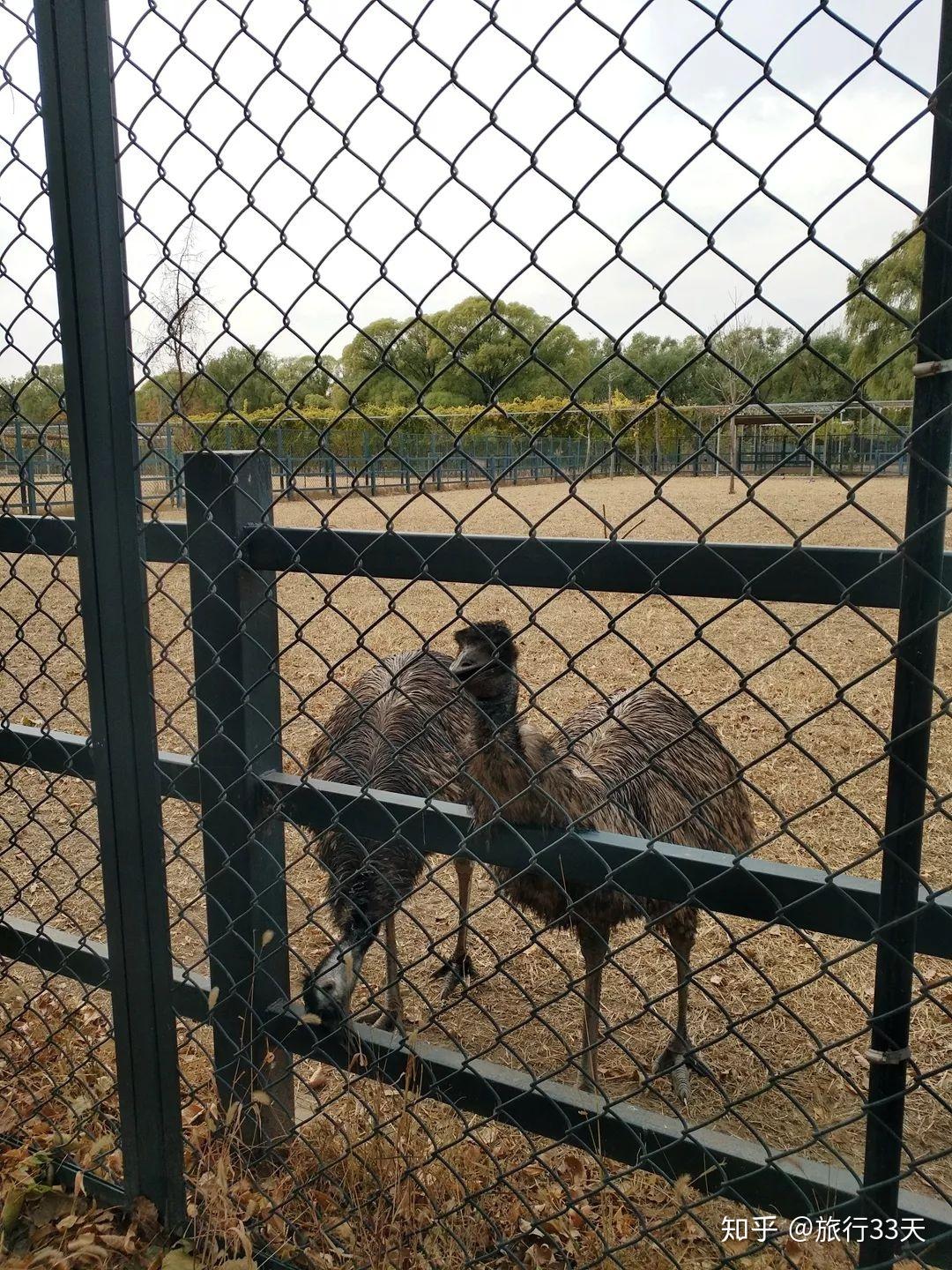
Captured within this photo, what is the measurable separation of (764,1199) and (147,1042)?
Answer: 56.7 inches

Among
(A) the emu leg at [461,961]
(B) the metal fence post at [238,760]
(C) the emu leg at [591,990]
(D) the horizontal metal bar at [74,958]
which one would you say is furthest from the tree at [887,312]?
(A) the emu leg at [461,961]

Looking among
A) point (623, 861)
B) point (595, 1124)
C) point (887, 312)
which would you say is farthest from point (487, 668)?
point (887, 312)

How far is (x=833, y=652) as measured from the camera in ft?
30.2

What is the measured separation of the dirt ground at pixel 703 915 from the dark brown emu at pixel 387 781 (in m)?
0.19

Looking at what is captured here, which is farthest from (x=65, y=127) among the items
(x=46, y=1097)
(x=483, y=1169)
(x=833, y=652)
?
(x=833, y=652)

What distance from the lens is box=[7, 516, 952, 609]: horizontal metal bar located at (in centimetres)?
156

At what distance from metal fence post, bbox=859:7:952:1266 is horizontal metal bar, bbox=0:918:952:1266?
19cm

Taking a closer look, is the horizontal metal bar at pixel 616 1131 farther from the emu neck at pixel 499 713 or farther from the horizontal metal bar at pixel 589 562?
the horizontal metal bar at pixel 589 562

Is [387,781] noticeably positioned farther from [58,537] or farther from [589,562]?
[589,562]

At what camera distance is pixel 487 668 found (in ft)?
8.41

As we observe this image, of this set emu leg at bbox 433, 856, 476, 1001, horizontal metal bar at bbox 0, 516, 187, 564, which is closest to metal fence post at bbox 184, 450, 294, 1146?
horizontal metal bar at bbox 0, 516, 187, 564

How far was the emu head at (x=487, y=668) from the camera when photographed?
256cm

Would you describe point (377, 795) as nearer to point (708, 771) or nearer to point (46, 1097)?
point (46, 1097)

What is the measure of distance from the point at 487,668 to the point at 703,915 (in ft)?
7.39
